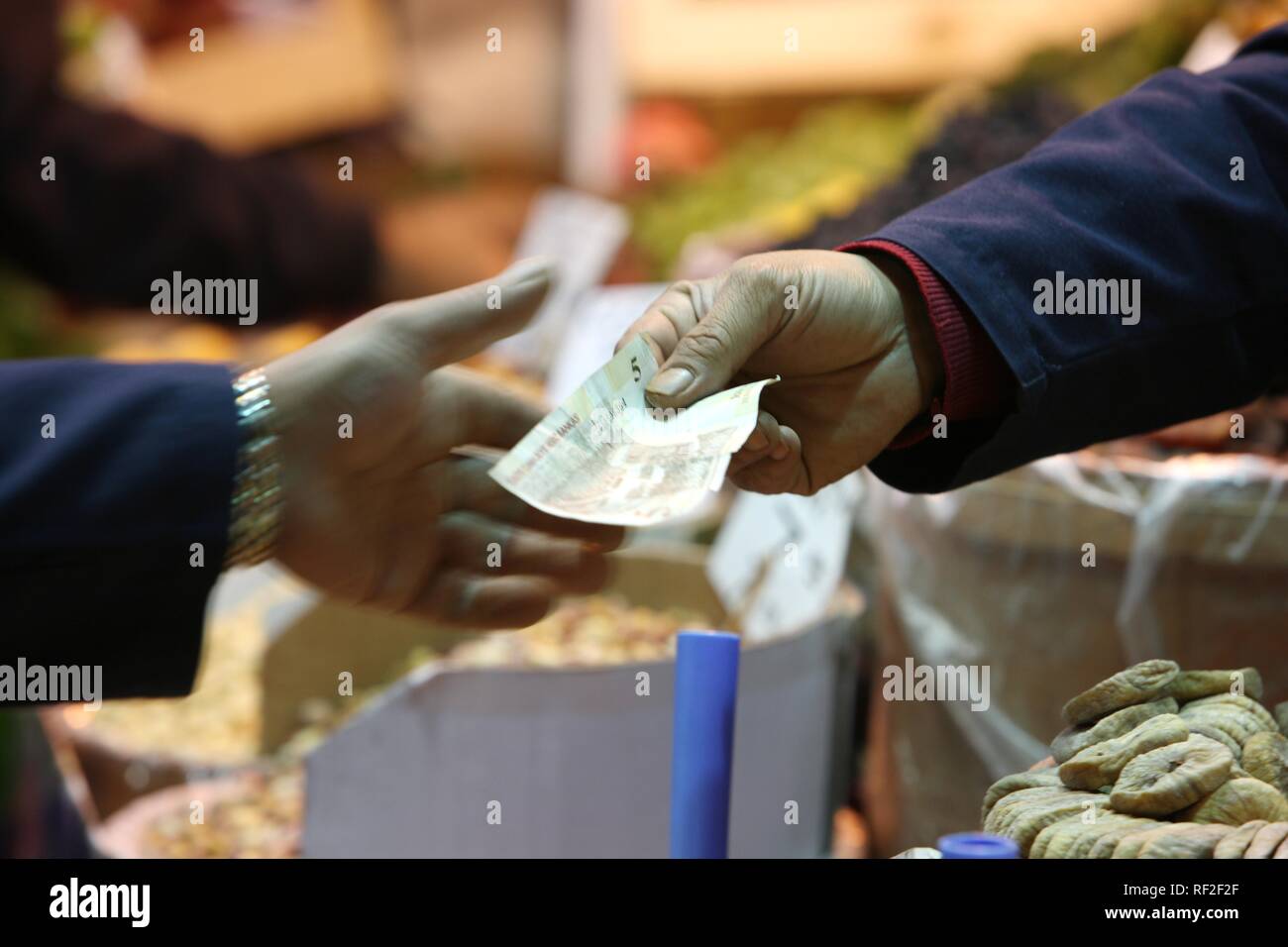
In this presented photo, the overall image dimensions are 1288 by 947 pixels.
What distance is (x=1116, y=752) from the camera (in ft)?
2.57

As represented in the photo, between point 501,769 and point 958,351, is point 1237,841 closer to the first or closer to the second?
point 958,351

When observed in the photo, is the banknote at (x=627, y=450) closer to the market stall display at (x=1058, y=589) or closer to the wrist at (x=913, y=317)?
the wrist at (x=913, y=317)

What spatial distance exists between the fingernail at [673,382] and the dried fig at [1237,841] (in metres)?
0.46

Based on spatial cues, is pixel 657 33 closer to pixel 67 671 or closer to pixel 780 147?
pixel 780 147

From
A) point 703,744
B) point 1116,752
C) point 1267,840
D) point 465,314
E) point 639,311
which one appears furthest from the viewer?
point 639,311

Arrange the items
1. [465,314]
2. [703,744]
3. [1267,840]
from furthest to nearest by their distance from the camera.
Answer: [465,314]
[703,744]
[1267,840]

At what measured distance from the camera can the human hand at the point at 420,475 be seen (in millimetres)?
1086

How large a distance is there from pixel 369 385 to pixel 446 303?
10 centimetres

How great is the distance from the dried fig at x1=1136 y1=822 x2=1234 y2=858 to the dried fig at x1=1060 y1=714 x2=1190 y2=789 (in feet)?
0.26

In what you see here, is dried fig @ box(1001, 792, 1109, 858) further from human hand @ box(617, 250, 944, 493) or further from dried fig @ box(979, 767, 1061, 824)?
human hand @ box(617, 250, 944, 493)

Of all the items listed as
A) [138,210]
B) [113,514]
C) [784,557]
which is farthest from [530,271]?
[138,210]

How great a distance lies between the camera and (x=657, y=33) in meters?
3.88

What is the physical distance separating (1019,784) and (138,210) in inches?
109

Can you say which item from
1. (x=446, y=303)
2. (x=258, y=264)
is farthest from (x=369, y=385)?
(x=258, y=264)
